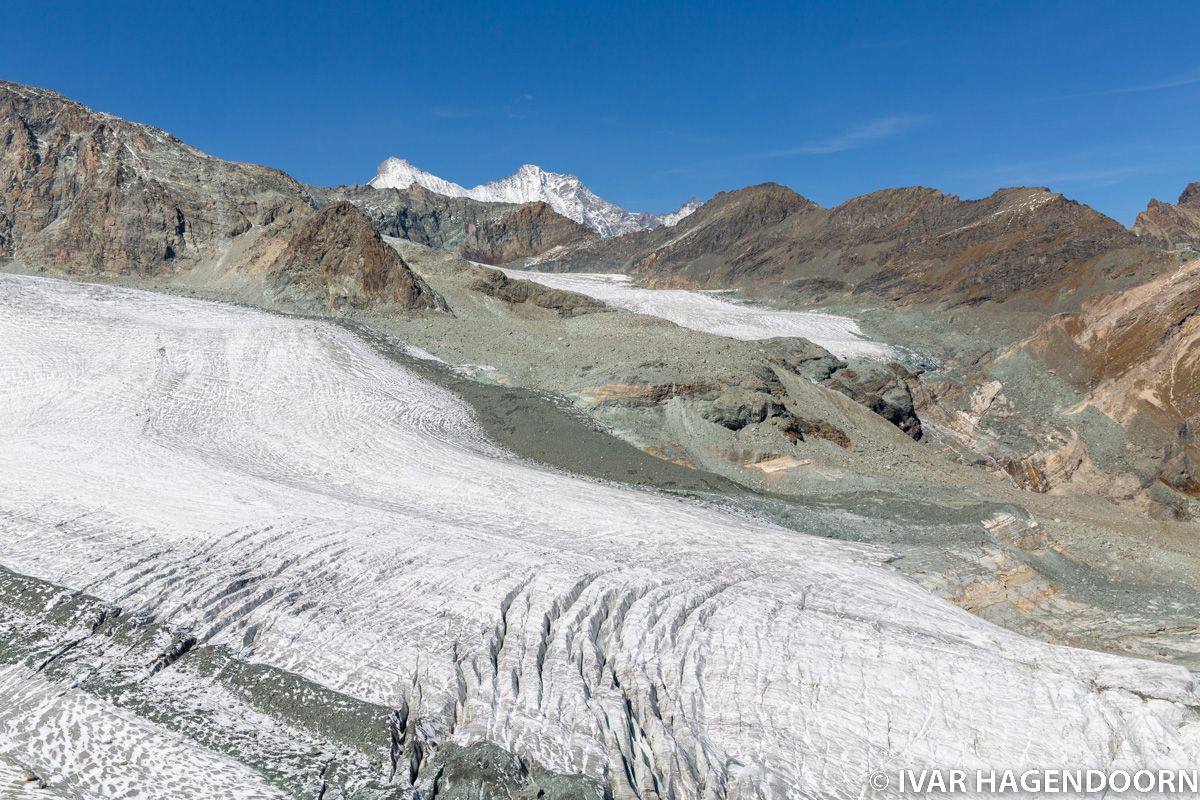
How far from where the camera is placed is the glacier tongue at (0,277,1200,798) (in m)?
8.09

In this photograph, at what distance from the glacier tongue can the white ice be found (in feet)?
103

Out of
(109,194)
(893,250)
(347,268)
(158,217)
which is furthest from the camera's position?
(893,250)

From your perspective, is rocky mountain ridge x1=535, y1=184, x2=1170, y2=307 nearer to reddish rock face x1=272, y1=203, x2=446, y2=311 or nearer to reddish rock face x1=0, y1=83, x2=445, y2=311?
reddish rock face x1=272, y1=203, x2=446, y2=311

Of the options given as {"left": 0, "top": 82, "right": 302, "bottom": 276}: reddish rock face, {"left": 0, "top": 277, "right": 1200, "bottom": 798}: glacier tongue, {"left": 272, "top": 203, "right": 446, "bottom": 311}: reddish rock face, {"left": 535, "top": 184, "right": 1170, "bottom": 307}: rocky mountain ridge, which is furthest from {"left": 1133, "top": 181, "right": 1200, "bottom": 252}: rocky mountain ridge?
{"left": 0, "top": 277, "right": 1200, "bottom": 798}: glacier tongue

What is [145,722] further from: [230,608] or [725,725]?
[725,725]

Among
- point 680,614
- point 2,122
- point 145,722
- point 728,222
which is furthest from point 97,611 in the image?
point 728,222

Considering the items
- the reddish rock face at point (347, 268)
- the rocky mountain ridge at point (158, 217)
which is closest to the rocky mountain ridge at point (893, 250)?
the reddish rock face at point (347, 268)

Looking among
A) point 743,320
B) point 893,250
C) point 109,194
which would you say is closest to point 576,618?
point 743,320

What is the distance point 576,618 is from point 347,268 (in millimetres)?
28449

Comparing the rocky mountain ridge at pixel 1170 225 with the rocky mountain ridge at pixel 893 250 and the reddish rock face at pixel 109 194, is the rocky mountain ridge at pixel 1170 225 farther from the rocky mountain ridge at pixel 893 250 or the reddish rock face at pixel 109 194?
the reddish rock face at pixel 109 194

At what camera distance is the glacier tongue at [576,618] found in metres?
8.09

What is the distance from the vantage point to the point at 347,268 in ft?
114

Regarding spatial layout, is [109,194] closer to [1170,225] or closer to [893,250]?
[893,250]

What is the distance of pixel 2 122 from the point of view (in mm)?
46906
